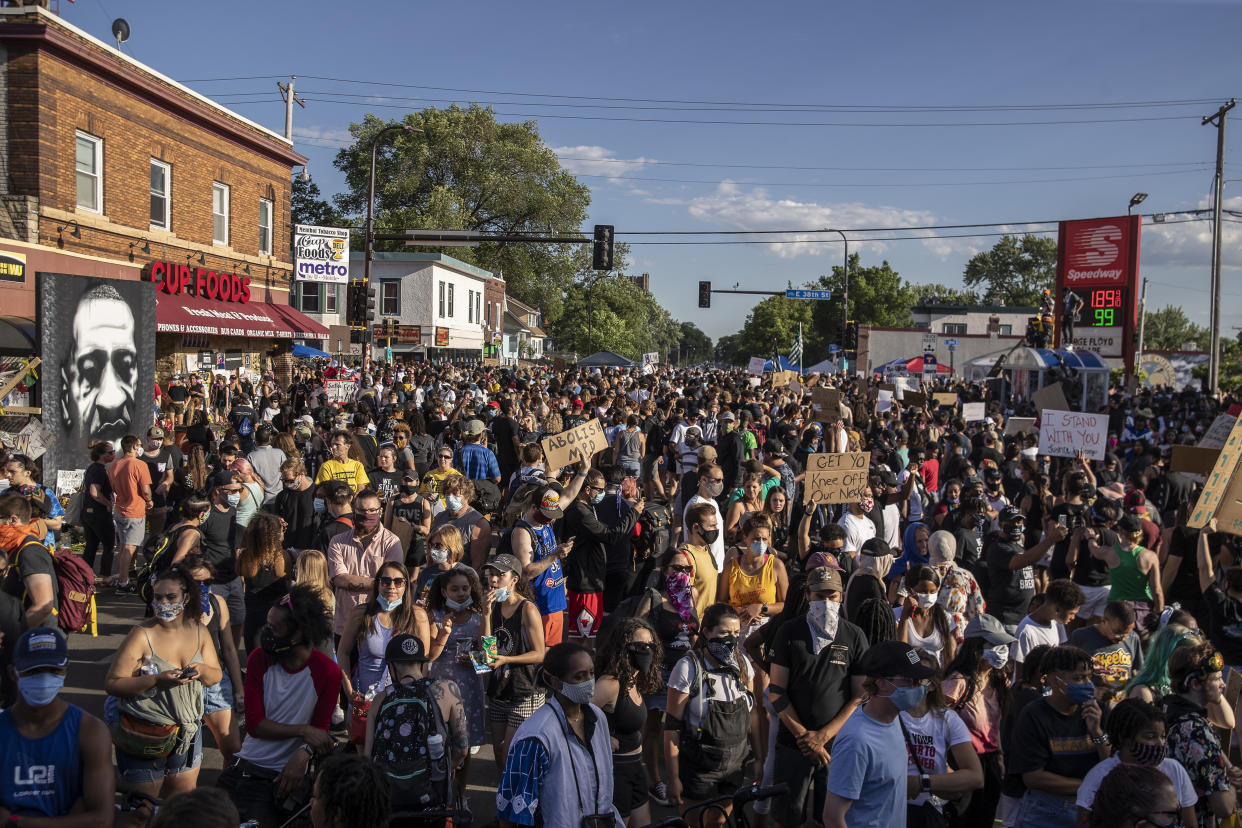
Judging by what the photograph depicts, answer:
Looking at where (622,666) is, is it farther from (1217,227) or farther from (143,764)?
(1217,227)

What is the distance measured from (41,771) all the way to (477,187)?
54168 millimetres

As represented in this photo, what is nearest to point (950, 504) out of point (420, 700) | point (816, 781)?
point (816, 781)

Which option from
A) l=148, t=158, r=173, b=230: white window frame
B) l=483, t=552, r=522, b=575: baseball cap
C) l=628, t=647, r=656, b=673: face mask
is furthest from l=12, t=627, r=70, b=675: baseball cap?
l=148, t=158, r=173, b=230: white window frame

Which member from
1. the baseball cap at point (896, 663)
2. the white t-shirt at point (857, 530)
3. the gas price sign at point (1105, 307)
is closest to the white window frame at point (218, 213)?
the white t-shirt at point (857, 530)

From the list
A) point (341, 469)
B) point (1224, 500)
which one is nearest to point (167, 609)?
point (341, 469)

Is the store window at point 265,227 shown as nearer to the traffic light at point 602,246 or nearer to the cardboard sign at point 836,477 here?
the traffic light at point 602,246

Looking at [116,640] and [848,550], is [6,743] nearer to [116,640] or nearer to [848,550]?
[116,640]

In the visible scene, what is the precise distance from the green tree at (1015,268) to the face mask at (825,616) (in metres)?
124

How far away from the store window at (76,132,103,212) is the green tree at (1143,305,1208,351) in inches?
4915

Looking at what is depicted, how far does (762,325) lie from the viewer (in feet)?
357

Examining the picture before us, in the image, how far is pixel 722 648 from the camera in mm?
4883

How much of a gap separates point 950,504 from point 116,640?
862 cm

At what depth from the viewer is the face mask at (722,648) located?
488 cm

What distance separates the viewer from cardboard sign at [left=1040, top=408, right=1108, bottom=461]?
12.4 m
